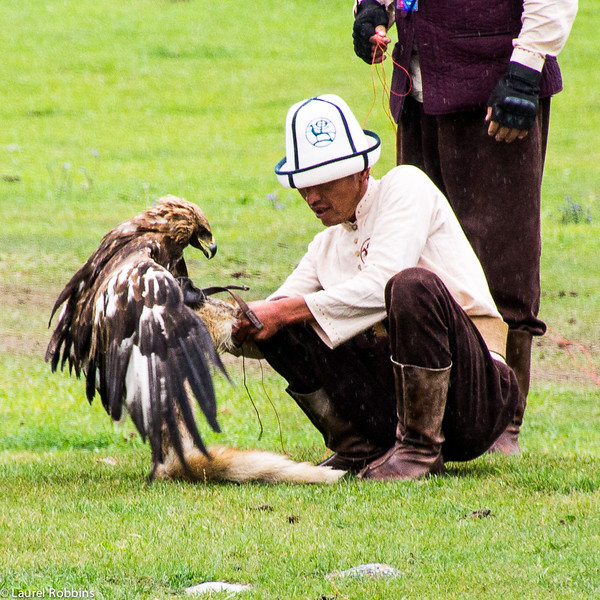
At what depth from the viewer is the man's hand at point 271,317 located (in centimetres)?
446

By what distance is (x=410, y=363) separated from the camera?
438 cm

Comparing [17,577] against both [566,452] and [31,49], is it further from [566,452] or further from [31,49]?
[31,49]

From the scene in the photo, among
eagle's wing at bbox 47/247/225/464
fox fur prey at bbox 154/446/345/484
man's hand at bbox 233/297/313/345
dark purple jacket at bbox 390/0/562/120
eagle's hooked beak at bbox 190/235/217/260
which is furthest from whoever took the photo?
eagle's hooked beak at bbox 190/235/217/260

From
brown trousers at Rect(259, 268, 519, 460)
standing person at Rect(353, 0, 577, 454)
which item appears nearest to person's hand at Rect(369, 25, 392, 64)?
standing person at Rect(353, 0, 577, 454)

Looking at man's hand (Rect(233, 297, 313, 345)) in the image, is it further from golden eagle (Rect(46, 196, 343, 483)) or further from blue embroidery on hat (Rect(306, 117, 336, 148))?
blue embroidery on hat (Rect(306, 117, 336, 148))

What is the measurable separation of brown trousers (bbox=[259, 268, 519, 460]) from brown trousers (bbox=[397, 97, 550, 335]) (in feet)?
2.64

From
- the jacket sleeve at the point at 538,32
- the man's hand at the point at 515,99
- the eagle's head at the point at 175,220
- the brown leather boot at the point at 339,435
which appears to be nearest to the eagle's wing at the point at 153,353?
the brown leather boot at the point at 339,435

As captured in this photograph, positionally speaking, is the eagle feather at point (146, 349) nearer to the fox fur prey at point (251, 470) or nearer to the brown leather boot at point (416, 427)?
the fox fur prey at point (251, 470)

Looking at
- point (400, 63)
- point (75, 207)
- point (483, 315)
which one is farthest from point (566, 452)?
point (75, 207)

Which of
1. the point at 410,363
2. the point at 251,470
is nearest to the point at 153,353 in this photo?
the point at 251,470

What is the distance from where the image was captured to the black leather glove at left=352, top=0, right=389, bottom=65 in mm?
5641

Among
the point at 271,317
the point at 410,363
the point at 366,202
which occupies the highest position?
the point at 366,202

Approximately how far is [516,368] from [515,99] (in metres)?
1.25

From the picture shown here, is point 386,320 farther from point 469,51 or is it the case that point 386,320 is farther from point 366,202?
point 469,51
